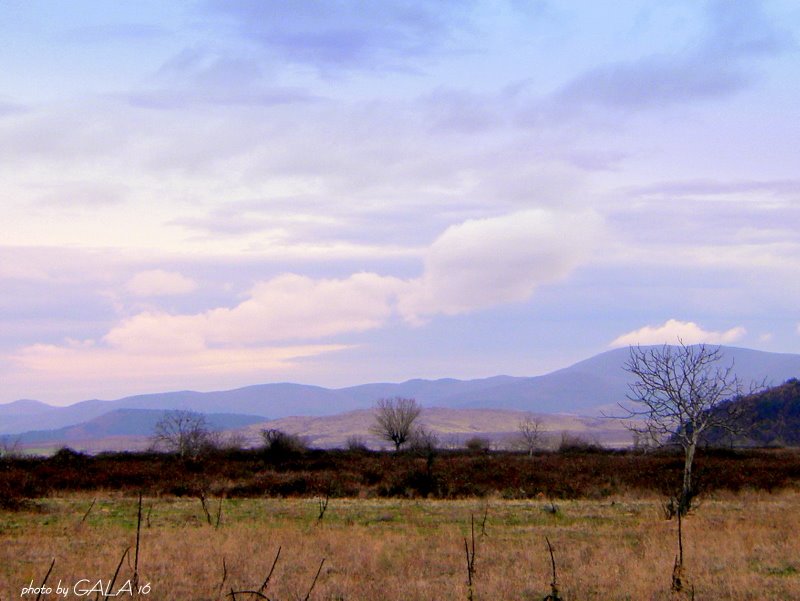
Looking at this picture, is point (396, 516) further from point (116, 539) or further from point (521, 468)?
point (521, 468)

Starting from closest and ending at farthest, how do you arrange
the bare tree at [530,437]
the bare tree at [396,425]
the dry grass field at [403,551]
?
the dry grass field at [403,551]
the bare tree at [530,437]
the bare tree at [396,425]

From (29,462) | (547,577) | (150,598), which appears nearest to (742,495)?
(547,577)

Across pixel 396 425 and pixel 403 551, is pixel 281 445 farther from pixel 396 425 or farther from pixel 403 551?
pixel 403 551

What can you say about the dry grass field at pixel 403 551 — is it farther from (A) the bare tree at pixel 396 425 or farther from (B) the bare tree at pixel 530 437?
(A) the bare tree at pixel 396 425

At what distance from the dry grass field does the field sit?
0.18 feet

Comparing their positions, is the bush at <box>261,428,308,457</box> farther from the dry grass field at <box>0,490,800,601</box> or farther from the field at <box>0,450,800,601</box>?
the dry grass field at <box>0,490,800,601</box>

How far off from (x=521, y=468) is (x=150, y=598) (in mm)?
30905

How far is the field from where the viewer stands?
43.2 feet

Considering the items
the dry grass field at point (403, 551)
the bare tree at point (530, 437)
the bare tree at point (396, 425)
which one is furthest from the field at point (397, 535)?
the bare tree at point (396, 425)

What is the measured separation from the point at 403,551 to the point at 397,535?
8.70ft

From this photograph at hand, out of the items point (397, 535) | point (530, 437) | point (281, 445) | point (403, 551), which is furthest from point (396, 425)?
point (403, 551)

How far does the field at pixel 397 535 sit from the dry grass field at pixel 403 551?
56 millimetres

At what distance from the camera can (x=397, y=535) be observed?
19.4 metres

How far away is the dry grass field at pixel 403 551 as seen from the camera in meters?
13.0
